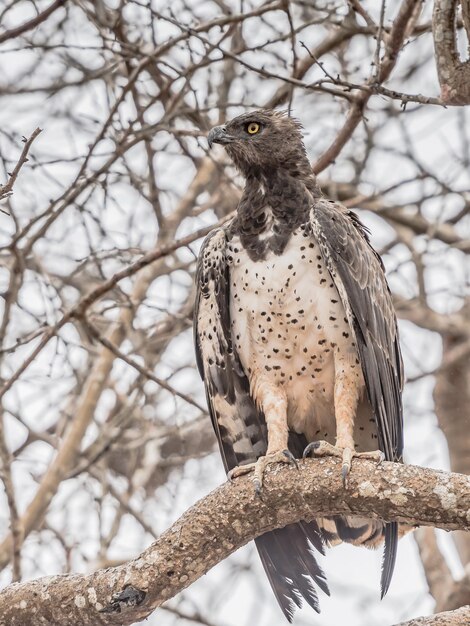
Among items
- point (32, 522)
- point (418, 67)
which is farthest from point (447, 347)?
point (32, 522)

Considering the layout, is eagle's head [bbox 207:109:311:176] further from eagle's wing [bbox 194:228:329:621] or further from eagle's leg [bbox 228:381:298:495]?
eagle's leg [bbox 228:381:298:495]

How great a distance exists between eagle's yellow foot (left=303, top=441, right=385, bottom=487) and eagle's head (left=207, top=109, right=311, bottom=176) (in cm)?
196

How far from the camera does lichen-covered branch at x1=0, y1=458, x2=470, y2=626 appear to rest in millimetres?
4379

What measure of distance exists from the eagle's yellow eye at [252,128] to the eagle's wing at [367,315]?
27.7 inches

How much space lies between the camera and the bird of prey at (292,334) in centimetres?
580

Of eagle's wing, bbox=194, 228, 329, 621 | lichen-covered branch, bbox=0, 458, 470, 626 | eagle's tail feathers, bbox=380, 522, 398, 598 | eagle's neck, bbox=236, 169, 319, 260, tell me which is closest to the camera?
lichen-covered branch, bbox=0, 458, 470, 626

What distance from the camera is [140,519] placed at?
762cm

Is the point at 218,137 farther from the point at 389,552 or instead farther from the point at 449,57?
the point at 389,552

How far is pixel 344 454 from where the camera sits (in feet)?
15.9

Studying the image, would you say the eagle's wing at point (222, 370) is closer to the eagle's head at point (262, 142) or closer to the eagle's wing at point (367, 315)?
the eagle's head at point (262, 142)

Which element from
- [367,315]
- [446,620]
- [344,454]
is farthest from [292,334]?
[446,620]

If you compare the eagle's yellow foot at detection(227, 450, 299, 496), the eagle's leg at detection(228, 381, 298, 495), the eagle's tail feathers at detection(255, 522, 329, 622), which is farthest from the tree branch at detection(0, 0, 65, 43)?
the eagle's tail feathers at detection(255, 522, 329, 622)

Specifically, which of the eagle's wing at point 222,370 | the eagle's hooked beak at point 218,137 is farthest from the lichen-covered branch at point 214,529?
the eagle's hooked beak at point 218,137

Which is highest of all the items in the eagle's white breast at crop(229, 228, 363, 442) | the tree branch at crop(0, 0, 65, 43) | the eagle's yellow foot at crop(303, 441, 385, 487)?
the tree branch at crop(0, 0, 65, 43)
